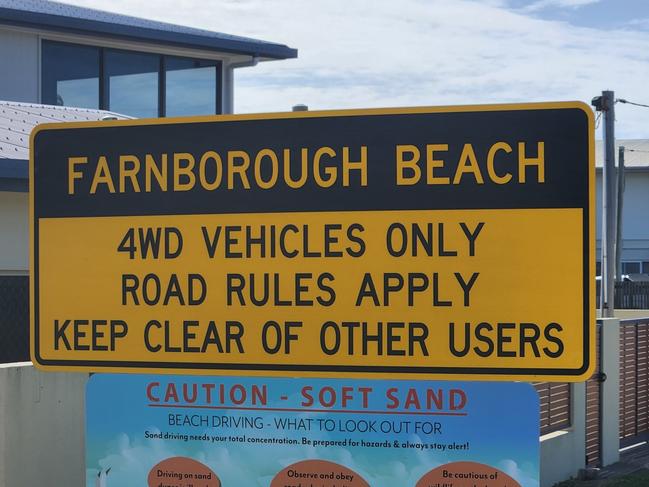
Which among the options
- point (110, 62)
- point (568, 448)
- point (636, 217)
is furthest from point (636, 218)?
point (568, 448)

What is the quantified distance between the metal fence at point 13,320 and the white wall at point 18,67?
839 cm

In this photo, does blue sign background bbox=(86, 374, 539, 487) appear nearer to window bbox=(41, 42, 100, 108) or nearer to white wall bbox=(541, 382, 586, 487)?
white wall bbox=(541, 382, 586, 487)

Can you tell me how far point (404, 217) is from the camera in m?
3.23

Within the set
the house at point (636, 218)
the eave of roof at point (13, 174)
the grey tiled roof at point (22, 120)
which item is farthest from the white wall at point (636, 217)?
the eave of roof at point (13, 174)

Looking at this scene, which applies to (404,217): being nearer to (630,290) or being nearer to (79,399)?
(79,399)

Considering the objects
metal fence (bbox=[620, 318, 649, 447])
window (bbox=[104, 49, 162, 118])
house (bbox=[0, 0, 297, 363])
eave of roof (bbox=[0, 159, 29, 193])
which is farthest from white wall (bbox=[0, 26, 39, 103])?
metal fence (bbox=[620, 318, 649, 447])

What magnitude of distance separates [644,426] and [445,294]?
12826 millimetres

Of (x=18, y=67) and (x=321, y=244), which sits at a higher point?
(x=18, y=67)

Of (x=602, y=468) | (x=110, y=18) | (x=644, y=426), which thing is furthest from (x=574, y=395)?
(x=110, y=18)

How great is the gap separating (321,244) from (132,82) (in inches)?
723

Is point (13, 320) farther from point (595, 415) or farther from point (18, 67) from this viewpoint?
point (18, 67)

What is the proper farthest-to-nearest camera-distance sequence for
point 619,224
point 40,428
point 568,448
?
point 619,224 < point 568,448 < point 40,428

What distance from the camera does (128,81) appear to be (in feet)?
69.0

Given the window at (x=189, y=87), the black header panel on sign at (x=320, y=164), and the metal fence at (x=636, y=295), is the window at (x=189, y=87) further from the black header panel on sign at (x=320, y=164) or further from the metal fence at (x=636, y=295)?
the metal fence at (x=636, y=295)
